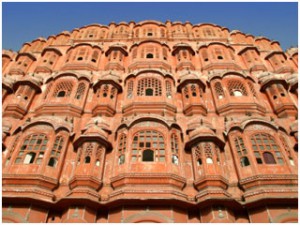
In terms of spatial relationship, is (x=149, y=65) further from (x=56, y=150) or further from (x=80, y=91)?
(x=56, y=150)

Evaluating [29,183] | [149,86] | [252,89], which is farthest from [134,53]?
[29,183]

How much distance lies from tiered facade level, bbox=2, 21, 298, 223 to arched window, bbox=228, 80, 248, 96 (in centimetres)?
7

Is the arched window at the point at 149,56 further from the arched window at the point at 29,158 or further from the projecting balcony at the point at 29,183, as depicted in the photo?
the projecting balcony at the point at 29,183

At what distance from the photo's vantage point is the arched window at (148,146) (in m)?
13.8

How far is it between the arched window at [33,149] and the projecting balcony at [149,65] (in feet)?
30.3

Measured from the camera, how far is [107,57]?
23.8 metres

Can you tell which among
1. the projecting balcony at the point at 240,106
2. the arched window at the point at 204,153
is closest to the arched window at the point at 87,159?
the arched window at the point at 204,153

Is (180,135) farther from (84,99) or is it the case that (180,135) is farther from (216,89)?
(84,99)

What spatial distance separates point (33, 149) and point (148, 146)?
19.0ft

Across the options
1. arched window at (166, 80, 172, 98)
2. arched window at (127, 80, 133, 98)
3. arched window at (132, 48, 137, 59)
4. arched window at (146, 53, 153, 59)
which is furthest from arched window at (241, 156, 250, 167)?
arched window at (132, 48, 137, 59)

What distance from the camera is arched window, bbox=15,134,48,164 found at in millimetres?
13883

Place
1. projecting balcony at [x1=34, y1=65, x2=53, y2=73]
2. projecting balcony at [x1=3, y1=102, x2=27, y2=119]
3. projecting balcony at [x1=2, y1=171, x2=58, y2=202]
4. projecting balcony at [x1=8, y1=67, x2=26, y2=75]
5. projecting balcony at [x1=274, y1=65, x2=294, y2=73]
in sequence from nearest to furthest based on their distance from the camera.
→ projecting balcony at [x1=2, y1=171, x2=58, y2=202], projecting balcony at [x1=3, y1=102, x2=27, y2=119], projecting balcony at [x1=274, y1=65, x2=294, y2=73], projecting balcony at [x1=8, y1=67, x2=26, y2=75], projecting balcony at [x1=34, y1=65, x2=53, y2=73]

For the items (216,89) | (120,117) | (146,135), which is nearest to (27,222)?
(146,135)

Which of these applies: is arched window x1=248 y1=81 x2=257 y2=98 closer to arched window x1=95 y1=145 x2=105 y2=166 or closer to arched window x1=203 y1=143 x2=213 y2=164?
arched window x1=203 y1=143 x2=213 y2=164
